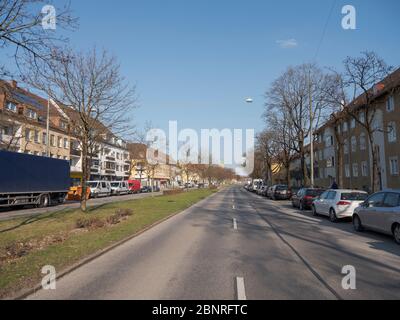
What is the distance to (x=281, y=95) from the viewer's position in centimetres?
4156

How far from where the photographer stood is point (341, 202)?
1689cm

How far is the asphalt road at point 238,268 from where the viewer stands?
5848 mm

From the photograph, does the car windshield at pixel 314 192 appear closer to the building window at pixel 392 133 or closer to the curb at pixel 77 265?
the building window at pixel 392 133

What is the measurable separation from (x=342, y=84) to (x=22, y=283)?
2358 cm

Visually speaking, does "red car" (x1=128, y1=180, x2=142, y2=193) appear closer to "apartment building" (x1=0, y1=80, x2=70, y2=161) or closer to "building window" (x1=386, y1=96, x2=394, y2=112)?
"apartment building" (x1=0, y1=80, x2=70, y2=161)

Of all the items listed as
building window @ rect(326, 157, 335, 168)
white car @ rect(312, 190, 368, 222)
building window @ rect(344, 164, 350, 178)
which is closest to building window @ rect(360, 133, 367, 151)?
building window @ rect(344, 164, 350, 178)

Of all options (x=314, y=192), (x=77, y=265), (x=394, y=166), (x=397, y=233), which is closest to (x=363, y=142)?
(x=394, y=166)

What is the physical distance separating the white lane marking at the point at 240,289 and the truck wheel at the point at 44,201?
24.7 m

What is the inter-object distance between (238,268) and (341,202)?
10742mm

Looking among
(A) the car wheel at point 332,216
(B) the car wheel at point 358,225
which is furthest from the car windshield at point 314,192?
(B) the car wheel at point 358,225

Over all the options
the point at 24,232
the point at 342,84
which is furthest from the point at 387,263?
the point at 342,84

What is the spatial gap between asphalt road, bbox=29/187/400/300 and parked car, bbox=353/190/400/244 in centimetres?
41

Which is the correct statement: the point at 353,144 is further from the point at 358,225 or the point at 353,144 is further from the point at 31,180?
the point at 31,180
